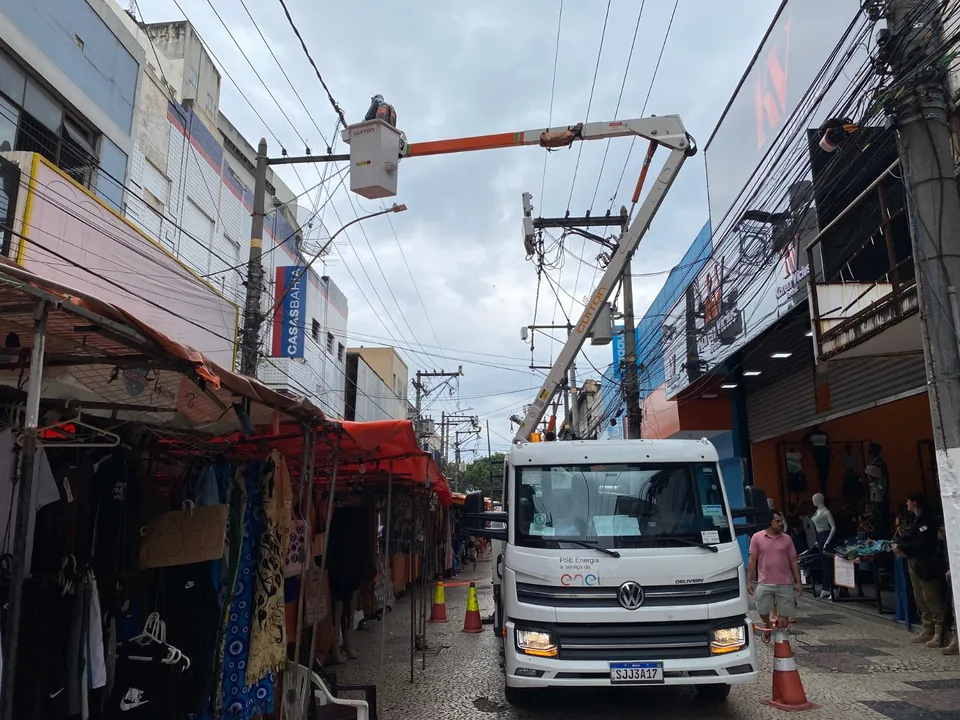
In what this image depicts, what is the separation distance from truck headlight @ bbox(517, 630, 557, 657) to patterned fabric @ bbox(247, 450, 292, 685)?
1898mm

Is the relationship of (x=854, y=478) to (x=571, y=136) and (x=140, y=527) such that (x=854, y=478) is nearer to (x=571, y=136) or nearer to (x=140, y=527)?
(x=571, y=136)

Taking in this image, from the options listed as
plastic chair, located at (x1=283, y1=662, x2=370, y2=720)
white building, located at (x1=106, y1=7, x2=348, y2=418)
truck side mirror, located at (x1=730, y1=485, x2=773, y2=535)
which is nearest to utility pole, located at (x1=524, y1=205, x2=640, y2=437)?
white building, located at (x1=106, y1=7, x2=348, y2=418)

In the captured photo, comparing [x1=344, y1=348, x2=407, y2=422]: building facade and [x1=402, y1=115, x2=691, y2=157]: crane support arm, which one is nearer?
[x1=402, y1=115, x2=691, y2=157]: crane support arm

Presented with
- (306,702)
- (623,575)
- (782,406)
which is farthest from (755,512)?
(782,406)

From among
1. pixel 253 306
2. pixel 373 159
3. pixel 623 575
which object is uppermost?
pixel 373 159

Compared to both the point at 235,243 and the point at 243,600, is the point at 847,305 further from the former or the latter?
the point at 235,243

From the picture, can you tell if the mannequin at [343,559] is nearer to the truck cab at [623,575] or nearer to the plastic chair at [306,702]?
the truck cab at [623,575]

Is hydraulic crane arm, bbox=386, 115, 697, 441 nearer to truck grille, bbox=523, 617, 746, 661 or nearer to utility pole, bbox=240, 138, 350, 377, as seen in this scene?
utility pole, bbox=240, 138, 350, 377

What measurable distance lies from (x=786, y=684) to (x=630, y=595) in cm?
195

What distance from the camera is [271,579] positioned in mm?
4766

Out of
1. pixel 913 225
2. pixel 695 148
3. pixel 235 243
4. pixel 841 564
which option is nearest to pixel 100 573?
pixel 913 225

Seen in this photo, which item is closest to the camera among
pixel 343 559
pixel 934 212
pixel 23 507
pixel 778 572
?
pixel 23 507

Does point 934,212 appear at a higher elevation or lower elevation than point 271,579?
higher

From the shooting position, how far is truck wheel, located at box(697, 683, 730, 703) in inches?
246
